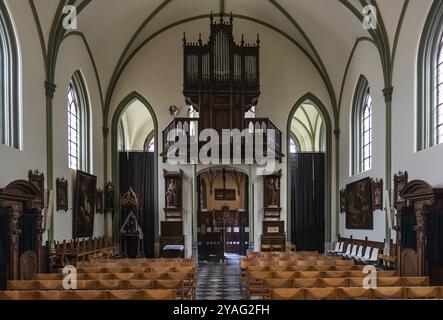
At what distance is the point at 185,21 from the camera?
20312mm

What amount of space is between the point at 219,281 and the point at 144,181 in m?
7.31

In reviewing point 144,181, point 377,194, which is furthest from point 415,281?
point 144,181

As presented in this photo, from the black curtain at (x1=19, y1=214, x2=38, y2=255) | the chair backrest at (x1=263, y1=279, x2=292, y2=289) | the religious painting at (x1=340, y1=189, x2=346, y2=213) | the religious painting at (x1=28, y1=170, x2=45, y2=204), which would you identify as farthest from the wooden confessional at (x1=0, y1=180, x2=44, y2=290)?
the religious painting at (x1=340, y1=189, x2=346, y2=213)

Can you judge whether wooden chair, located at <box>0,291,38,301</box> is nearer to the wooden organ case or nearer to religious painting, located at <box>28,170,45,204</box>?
religious painting, located at <box>28,170,45,204</box>

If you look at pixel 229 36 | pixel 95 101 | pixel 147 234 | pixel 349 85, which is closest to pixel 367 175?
pixel 349 85

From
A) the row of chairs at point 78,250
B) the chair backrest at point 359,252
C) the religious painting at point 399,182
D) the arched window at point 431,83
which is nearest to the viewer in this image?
the arched window at point 431,83

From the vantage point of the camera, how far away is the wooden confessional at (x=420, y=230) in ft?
35.0

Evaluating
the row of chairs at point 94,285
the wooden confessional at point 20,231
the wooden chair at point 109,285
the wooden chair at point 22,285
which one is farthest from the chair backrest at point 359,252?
the wooden chair at point 22,285

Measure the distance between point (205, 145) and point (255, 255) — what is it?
4987 mm

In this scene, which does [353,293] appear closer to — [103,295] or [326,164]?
[103,295]

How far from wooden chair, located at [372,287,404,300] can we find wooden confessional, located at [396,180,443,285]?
12.4ft

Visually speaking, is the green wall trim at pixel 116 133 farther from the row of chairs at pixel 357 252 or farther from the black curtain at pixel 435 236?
the black curtain at pixel 435 236

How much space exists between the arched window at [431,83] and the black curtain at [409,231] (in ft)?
6.51

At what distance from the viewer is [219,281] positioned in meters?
14.2
